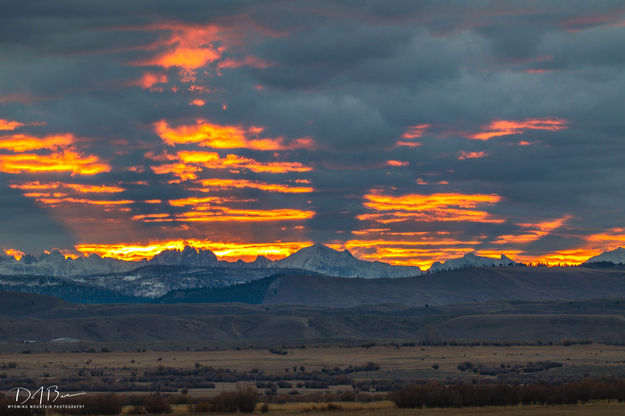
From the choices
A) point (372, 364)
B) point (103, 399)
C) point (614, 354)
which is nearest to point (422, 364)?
point (372, 364)

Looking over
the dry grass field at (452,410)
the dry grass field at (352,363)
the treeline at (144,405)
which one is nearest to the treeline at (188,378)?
the dry grass field at (352,363)

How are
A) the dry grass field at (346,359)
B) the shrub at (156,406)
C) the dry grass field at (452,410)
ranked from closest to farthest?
the dry grass field at (452,410), the shrub at (156,406), the dry grass field at (346,359)

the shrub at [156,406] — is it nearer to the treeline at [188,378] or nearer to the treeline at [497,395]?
the treeline at [497,395]

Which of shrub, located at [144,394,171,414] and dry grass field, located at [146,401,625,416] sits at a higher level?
shrub, located at [144,394,171,414]

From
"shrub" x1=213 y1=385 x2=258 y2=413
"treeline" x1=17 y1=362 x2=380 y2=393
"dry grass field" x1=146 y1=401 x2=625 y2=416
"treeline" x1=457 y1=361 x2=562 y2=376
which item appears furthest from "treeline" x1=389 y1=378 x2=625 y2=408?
"treeline" x1=457 y1=361 x2=562 y2=376

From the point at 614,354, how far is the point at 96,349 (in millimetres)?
98378

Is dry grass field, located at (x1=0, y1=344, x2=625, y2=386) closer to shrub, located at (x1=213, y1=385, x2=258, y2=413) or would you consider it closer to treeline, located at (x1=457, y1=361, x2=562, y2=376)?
treeline, located at (x1=457, y1=361, x2=562, y2=376)

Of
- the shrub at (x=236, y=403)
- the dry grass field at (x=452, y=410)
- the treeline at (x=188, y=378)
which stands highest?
the treeline at (x=188, y=378)

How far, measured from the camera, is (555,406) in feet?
226

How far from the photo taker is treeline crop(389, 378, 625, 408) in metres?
70.8

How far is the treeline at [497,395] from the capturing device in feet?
232

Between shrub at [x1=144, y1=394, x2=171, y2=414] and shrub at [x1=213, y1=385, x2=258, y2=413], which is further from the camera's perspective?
shrub at [x1=213, y1=385, x2=258, y2=413]

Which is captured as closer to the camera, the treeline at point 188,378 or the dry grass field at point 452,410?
the dry grass field at point 452,410

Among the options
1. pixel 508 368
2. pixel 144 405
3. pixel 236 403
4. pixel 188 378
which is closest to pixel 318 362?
pixel 508 368
